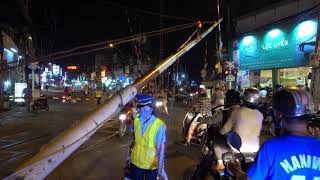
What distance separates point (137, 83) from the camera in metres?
3.63

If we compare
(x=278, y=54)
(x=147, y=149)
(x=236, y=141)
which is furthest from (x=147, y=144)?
(x=278, y=54)

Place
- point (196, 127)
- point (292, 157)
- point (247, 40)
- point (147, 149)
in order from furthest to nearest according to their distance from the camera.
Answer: point (247, 40)
point (196, 127)
point (147, 149)
point (292, 157)

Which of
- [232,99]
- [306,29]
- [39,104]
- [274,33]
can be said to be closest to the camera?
[232,99]

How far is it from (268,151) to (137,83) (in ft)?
4.39

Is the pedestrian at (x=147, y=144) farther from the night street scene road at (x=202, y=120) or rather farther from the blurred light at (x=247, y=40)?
the blurred light at (x=247, y=40)

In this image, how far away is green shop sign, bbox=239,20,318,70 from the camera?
23.8 meters

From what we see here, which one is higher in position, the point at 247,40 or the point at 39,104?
the point at 247,40

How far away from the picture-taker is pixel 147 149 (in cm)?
498

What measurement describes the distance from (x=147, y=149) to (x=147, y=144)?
61mm

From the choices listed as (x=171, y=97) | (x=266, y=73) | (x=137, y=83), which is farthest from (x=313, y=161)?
(x=171, y=97)

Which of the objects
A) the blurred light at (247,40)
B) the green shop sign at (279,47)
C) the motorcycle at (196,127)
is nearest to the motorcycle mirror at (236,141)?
the motorcycle at (196,127)

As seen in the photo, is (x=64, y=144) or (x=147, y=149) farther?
(x=147, y=149)

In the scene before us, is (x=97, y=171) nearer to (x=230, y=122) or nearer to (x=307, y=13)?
(x=230, y=122)

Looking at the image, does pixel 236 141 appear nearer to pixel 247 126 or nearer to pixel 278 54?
pixel 247 126
